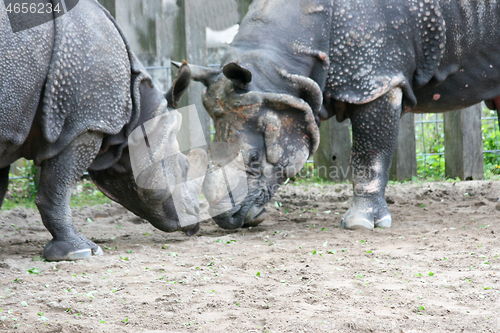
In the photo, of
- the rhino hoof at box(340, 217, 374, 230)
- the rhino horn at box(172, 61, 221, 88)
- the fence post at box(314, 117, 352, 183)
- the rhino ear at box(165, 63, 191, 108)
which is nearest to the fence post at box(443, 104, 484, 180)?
the fence post at box(314, 117, 352, 183)

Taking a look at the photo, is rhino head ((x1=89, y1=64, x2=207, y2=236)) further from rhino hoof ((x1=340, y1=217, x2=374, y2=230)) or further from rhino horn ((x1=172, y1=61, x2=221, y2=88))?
rhino hoof ((x1=340, y1=217, x2=374, y2=230))

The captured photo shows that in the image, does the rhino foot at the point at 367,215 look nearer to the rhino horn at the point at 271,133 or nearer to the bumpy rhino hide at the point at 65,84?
the rhino horn at the point at 271,133

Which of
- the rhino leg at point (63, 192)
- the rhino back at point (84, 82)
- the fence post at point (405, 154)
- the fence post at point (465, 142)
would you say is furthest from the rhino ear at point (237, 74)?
the fence post at point (465, 142)

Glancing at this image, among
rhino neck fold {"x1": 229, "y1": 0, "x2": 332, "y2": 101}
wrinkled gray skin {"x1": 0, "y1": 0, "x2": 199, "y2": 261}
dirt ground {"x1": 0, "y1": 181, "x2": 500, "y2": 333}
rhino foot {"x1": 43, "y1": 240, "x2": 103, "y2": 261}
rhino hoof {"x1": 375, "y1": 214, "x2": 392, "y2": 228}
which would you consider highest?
rhino neck fold {"x1": 229, "y1": 0, "x2": 332, "y2": 101}

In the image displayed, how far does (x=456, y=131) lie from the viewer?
21.5 ft

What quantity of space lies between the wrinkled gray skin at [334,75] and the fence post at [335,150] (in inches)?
79.4

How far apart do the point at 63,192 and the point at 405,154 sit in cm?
433

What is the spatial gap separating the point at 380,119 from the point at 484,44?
108cm

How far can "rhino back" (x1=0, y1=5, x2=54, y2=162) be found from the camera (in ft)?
9.26

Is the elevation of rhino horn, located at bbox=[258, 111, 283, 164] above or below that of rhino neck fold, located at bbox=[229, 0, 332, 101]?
below

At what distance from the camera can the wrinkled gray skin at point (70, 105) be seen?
2910 mm

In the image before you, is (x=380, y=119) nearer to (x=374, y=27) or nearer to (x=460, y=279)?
(x=374, y=27)

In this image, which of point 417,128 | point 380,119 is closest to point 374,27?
point 380,119

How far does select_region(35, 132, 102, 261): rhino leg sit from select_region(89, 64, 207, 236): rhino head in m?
0.34
